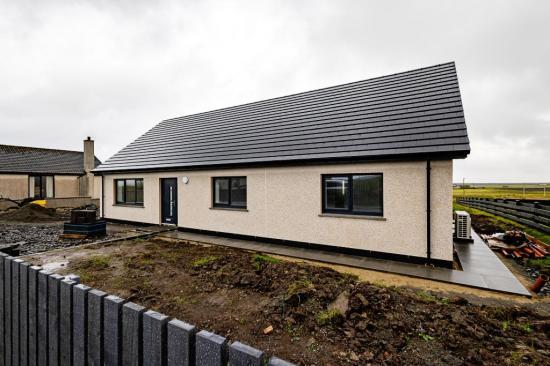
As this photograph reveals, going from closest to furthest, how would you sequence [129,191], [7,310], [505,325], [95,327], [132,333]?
1. [132,333]
2. [95,327]
3. [7,310]
4. [505,325]
5. [129,191]

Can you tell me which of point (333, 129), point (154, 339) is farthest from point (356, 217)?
point (154, 339)

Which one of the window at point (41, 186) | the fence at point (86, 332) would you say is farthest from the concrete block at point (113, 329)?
the window at point (41, 186)

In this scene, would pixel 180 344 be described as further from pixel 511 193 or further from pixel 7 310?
pixel 511 193

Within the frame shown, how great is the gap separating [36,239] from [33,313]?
11.5 meters

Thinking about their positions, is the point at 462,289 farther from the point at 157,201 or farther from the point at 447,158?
the point at 157,201

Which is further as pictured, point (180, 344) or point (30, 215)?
point (30, 215)

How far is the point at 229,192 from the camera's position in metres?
11.4

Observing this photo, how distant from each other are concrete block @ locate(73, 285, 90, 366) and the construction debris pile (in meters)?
9.15

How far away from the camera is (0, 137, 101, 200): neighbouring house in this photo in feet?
83.2

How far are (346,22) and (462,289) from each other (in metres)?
14.1

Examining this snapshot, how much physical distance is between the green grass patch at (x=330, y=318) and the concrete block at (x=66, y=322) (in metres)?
3.19

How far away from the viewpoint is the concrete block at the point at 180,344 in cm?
146

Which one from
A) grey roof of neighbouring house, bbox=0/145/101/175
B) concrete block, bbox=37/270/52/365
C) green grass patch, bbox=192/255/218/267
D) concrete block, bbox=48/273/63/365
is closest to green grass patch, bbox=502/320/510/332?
concrete block, bbox=48/273/63/365

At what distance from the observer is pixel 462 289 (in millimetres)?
5711
